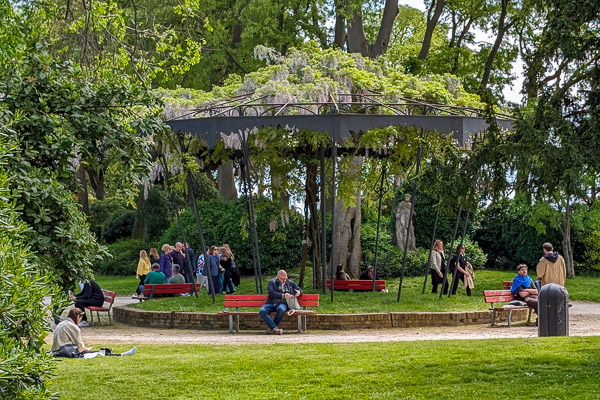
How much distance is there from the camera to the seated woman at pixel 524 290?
18.1 meters

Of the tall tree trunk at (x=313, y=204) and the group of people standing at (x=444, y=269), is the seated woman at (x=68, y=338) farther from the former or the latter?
the group of people standing at (x=444, y=269)

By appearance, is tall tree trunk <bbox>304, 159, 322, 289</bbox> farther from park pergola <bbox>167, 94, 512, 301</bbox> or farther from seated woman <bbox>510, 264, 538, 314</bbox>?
seated woman <bbox>510, 264, 538, 314</bbox>

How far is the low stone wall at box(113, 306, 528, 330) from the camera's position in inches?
699

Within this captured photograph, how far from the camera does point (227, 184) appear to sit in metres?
37.7

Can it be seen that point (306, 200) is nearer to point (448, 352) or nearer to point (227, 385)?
point (448, 352)

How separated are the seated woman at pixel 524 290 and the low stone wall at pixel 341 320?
1.83 ft

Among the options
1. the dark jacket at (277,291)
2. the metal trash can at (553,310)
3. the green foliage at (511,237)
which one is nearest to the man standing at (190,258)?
the dark jacket at (277,291)

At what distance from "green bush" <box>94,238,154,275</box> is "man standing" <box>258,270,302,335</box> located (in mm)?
18678

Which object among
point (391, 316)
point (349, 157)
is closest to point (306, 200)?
point (349, 157)

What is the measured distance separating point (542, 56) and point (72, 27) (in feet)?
23.2

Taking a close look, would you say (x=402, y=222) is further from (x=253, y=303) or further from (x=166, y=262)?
(x=253, y=303)

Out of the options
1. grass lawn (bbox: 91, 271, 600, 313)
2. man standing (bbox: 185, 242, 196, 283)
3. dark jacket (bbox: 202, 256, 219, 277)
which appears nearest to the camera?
grass lawn (bbox: 91, 271, 600, 313)

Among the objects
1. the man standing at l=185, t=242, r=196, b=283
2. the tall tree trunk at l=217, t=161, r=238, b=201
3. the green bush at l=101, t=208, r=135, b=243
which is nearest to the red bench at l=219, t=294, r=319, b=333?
the man standing at l=185, t=242, r=196, b=283

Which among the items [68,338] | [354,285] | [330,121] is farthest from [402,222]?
[68,338]
